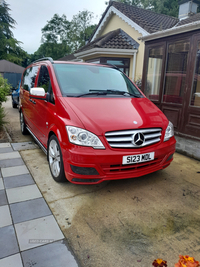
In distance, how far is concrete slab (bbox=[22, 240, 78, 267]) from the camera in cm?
189

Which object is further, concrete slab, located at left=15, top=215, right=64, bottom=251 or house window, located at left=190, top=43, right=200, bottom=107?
house window, located at left=190, top=43, right=200, bottom=107

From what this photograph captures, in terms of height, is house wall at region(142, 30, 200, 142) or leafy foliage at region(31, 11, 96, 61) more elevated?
leafy foliage at region(31, 11, 96, 61)

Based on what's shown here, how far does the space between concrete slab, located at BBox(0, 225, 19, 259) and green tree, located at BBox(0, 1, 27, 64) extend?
4502 centimetres

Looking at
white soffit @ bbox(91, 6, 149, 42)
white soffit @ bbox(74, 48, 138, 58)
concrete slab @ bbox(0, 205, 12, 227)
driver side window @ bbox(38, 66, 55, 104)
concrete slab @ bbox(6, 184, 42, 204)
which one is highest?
white soffit @ bbox(91, 6, 149, 42)

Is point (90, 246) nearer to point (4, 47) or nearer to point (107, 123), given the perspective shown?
point (107, 123)

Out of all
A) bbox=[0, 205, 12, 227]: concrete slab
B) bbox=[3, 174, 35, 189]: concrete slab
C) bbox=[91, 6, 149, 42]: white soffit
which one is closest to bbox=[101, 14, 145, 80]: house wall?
bbox=[91, 6, 149, 42]: white soffit

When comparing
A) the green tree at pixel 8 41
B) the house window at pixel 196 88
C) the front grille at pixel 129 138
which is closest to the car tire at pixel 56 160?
the front grille at pixel 129 138

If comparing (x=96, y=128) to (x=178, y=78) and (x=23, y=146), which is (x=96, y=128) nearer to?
(x=23, y=146)

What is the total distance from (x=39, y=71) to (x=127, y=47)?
27.6 feet

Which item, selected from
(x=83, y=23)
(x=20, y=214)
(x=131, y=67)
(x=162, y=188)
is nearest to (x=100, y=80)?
(x=162, y=188)

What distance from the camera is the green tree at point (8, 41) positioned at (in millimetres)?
41188

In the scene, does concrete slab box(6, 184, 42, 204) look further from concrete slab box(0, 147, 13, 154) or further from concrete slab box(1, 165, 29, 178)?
concrete slab box(0, 147, 13, 154)

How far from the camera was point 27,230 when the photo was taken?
229 cm

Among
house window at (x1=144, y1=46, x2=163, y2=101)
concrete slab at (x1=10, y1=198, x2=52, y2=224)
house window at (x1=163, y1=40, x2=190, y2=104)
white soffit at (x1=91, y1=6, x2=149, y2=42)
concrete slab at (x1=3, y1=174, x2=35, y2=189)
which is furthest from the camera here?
white soffit at (x1=91, y1=6, x2=149, y2=42)
